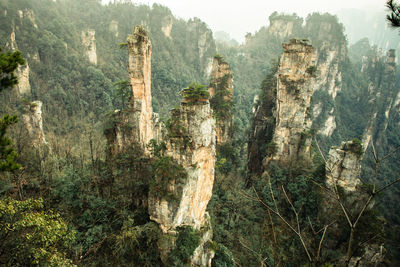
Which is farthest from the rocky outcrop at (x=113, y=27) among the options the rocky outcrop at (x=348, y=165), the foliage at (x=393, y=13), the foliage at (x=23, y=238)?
the foliage at (x=393, y=13)

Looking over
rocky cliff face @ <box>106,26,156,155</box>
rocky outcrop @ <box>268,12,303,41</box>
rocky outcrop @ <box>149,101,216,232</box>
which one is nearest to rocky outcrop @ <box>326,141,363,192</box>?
rocky outcrop @ <box>149,101,216,232</box>

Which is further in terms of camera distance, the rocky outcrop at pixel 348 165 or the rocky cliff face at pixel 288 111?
the rocky cliff face at pixel 288 111

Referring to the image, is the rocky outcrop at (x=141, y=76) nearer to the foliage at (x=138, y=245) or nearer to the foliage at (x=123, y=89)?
the foliage at (x=123, y=89)

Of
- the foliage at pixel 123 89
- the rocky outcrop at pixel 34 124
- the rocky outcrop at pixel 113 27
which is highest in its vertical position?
the rocky outcrop at pixel 113 27

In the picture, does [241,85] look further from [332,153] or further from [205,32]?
[332,153]

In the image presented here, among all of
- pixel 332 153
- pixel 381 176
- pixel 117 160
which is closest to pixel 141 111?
pixel 117 160

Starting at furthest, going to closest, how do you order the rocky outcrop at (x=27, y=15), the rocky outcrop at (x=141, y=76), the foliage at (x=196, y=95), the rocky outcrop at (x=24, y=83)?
the rocky outcrop at (x=27, y=15) < the rocky outcrop at (x=24, y=83) < the rocky outcrop at (x=141, y=76) < the foliage at (x=196, y=95)
